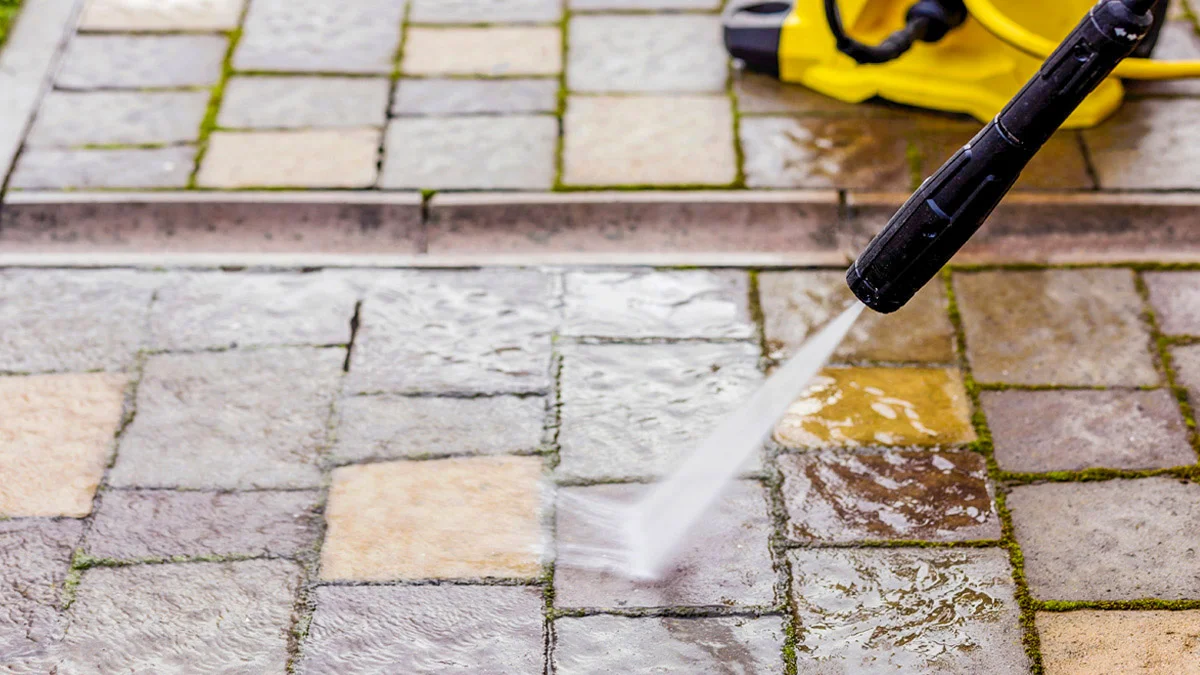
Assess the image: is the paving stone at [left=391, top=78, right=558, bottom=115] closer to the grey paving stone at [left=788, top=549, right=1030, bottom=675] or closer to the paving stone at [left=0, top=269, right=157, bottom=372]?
the paving stone at [left=0, top=269, right=157, bottom=372]

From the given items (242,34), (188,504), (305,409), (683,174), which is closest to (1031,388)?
(683,174)

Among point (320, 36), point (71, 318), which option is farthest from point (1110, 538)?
point (320, 36)

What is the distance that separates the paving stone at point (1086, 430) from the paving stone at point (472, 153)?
1.34 metres

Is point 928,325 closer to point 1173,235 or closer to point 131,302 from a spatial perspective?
point 1173,235

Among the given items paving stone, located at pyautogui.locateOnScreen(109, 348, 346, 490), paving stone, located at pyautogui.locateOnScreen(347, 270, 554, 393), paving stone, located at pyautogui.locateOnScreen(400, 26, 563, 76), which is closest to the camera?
paving stone, located at pyautogui.locateOnScreen(109, 348, 346, 490)

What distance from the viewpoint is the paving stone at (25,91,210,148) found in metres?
3.15

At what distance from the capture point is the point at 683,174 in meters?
3.06

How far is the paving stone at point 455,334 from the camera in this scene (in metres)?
2.56

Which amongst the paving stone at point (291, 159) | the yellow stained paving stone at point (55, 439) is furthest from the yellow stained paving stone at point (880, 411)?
the yellow stained paving stone at point (55, 439)

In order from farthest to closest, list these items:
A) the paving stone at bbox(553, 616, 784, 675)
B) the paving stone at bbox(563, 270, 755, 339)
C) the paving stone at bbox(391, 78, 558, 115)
Answer: the paving stone at bbox(391, 78, 558, 115) → the paving stone at bbox(563, 270, 755, 339) → the paving stone at bbox(553, 616, 784, 675)

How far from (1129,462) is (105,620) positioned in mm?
2149

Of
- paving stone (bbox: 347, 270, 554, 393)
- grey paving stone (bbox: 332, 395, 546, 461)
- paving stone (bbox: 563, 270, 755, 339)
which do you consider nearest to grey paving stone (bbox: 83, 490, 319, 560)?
grey paving stone (bbox: 332, 395, 546, 461)

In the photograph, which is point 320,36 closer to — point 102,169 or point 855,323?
point 102,169

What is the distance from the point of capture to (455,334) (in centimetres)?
267
